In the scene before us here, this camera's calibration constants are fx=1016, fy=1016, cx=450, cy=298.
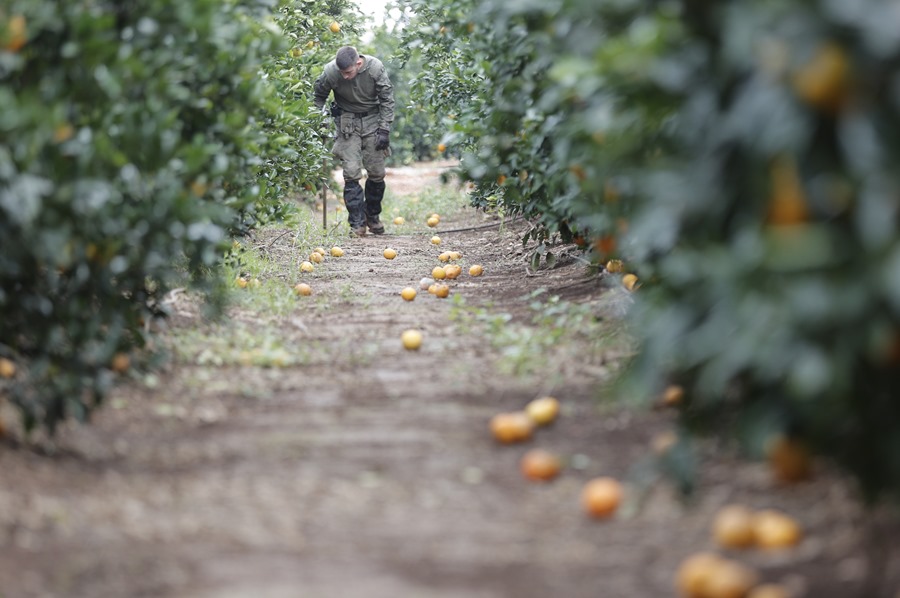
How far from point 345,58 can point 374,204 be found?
1.71 meters

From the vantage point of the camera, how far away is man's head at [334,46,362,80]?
9.91m

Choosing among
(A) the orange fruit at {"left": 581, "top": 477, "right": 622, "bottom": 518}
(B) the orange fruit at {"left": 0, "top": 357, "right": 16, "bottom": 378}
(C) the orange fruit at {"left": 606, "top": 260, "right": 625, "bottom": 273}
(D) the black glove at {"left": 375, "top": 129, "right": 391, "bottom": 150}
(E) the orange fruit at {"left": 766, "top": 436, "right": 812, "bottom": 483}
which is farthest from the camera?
(D) the black glove at {"left": 375, "top": 129, "right": 391, "bottom": 150}

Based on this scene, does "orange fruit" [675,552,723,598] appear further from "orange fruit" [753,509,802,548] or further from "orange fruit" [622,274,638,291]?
"orange fruit" [622,274,638,291]

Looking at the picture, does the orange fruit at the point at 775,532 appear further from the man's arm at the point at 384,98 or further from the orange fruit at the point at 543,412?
the man's arm at the point at 384,98

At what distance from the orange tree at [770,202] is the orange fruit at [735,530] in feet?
0.69

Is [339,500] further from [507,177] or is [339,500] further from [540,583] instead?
[507,177]

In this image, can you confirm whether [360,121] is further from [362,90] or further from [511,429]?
[511,429]

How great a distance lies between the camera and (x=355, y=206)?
35.2ft

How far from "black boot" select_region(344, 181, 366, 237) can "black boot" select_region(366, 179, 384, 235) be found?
0.27 feet

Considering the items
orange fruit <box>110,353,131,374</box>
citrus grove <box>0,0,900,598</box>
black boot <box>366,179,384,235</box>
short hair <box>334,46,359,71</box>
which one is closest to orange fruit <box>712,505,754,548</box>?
citrus grove <box>0,0,900,598</box>

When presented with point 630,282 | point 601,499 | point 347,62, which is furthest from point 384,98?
point 601,499

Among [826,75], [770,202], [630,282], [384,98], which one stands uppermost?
[384,98]

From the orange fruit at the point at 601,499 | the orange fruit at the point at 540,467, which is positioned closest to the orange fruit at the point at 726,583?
the orange fruit at the point at 601,499

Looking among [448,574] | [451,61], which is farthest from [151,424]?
[451,61]
